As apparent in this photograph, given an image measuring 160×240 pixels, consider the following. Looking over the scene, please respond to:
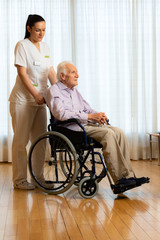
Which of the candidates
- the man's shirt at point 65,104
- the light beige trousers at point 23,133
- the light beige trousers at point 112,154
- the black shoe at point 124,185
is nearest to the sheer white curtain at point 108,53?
the light beige trousers at point 23,133

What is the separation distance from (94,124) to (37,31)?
2.90 ft

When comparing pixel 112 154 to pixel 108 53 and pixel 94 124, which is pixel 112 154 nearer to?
pixel 94 124

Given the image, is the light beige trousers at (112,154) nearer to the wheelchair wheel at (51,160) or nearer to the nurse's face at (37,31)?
the wheelchair wheel at (51,160)

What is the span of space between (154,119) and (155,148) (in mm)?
365

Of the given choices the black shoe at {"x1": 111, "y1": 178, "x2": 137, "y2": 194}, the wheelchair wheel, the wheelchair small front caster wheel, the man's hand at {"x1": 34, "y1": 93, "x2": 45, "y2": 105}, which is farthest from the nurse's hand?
the black shoe at {"x1": 111, "y1": 178, "x2": 137, "y2": 194}

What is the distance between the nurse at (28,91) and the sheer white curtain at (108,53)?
4.76 ft

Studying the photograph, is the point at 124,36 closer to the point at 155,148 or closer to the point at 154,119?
the point at 154,119

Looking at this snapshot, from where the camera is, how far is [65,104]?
3.02 metres

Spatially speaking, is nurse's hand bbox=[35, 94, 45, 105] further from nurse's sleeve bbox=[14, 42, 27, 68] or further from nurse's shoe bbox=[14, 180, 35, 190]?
nurse's shoe bbox=[14, 180, 35, 190]

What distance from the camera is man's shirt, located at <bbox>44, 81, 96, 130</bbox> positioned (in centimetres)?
289

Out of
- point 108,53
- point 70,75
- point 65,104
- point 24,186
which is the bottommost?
point 24,186

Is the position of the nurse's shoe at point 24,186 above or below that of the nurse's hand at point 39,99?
below

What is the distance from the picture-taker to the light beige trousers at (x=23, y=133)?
10.6 ft

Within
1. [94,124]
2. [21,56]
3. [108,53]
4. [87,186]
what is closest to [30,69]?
[21,56]
